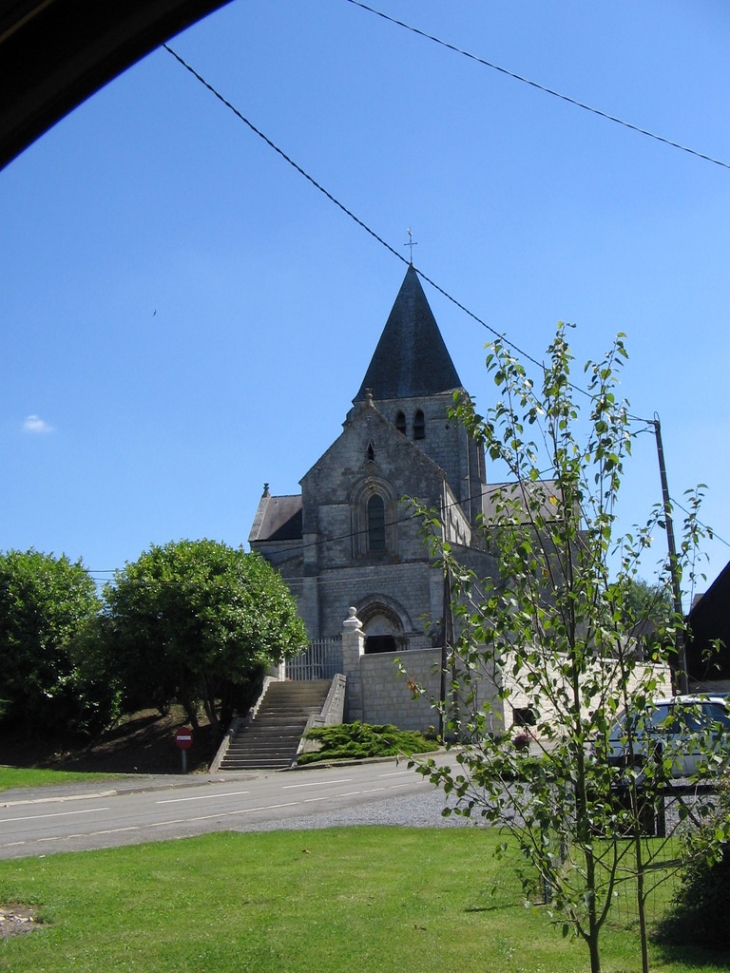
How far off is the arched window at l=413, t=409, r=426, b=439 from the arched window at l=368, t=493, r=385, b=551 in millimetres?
9677

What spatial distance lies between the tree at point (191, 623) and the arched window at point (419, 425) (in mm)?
24271

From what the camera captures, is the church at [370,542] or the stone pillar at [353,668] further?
the church at [370,542]

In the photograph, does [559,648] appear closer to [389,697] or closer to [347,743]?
[347,743]

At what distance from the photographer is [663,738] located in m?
5.21

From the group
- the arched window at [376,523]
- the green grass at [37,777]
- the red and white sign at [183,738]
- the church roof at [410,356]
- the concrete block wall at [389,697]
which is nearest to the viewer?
the green grass at [37,777]

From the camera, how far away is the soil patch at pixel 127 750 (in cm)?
2891

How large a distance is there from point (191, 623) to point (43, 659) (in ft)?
21.2

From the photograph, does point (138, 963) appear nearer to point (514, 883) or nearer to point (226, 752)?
point (514, 883)

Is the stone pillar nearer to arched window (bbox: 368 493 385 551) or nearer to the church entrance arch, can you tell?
the church entrance arch

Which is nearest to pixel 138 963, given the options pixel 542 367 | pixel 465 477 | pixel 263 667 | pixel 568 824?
pixel 568 824

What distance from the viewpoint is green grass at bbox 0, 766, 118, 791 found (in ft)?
80.5

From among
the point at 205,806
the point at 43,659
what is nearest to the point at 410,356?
the point at 43,659

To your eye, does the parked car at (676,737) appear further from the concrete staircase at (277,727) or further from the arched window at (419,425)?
the arched window at (419,425)

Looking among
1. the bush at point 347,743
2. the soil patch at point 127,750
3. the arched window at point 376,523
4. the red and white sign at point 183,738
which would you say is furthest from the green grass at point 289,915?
the arched window at point 376,523
